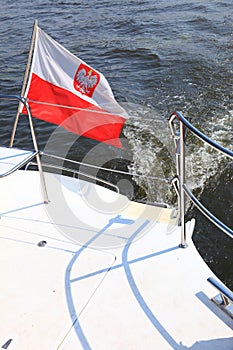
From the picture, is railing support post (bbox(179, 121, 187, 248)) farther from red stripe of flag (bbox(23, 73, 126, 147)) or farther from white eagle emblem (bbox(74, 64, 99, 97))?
white eagle emblem (bbox(74, 64, 99, 97))

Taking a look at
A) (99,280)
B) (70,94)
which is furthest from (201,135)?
(70,94)

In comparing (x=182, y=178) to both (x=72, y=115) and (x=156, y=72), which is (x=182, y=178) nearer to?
(x=72, y=115)

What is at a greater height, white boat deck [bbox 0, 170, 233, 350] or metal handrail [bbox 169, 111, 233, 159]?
metal handrail [bbox 169, 111, 233, 159]

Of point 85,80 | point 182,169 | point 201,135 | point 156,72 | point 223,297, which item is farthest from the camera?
point 156,72

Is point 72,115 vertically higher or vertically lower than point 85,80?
lower

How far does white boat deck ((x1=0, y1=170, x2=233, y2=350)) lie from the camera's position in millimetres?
2172

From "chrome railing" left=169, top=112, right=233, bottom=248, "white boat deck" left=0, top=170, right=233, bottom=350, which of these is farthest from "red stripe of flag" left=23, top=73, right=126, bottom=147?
"chrome railing" left=169, top=112, right=233, bottom=248

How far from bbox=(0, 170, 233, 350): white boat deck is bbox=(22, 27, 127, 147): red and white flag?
2.89 feet

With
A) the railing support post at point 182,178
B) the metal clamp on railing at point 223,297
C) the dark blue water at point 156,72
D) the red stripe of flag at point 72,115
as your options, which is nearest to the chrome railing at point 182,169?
the railing support post at point 182,178

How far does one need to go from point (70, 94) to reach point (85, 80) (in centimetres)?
22

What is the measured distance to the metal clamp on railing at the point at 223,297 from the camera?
6.93 feet

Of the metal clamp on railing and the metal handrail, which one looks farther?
the metal clamp on railing

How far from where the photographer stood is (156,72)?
29.6 feet

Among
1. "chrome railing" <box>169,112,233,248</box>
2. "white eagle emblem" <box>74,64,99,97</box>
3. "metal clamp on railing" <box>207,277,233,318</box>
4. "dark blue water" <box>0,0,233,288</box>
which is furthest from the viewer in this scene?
"dark blue water" <box>0,0,233,288</box>
